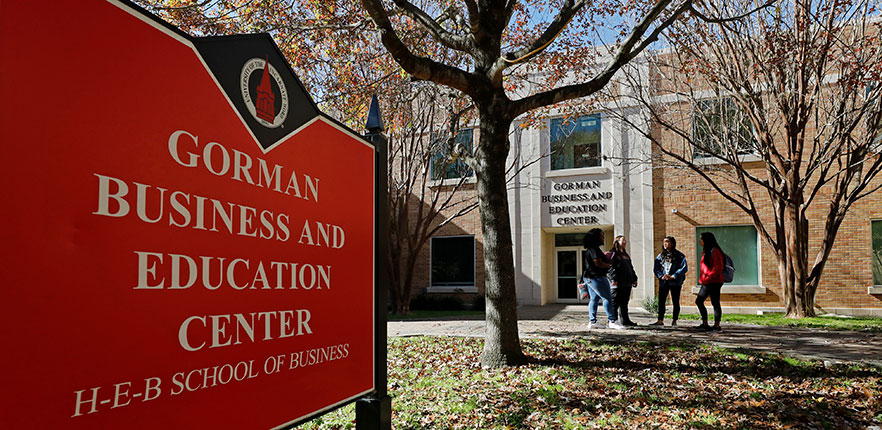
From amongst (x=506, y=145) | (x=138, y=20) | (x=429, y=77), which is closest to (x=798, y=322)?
(x=506, y=145)

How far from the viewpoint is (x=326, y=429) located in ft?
16.4

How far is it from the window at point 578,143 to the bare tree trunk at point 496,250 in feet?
42.9

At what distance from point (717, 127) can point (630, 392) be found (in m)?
11.7

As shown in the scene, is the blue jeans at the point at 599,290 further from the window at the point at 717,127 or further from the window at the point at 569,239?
the window at the point at 569,239

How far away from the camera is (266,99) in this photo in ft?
7.24

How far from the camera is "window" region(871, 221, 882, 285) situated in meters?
16.7

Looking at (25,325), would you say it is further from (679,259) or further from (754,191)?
(754,191)

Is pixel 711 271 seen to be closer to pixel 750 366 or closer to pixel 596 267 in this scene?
pixel 596 267

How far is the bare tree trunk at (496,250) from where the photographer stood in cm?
682

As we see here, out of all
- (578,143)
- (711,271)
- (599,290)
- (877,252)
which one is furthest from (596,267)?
(877,252)

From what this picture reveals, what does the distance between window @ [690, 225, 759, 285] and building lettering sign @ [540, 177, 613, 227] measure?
3098 millimetres

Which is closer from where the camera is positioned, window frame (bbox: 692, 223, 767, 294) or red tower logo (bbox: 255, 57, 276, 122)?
red tower logo (bbox: 255, 57, 276, 122)

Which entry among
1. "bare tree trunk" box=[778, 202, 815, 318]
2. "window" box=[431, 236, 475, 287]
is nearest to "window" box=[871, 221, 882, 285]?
"bare tree trunk" box=[778, 202, 815, 318]

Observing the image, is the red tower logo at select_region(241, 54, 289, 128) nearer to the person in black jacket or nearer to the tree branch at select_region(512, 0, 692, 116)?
the tree branch at select_region(512, 0, 692, 116)
